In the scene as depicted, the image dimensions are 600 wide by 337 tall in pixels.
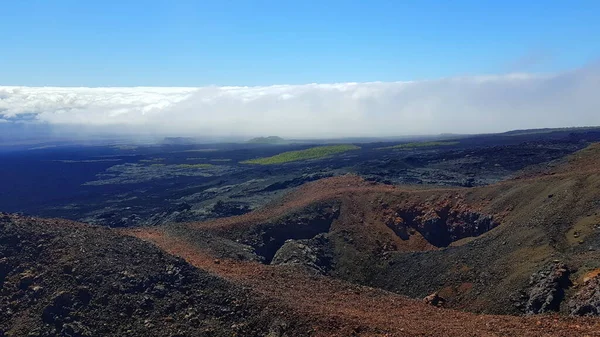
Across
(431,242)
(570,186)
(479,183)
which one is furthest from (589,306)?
(479,183)

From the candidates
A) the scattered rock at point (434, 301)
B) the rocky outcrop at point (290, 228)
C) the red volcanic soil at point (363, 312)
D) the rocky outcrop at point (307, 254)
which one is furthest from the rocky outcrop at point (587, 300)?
the rocky outcrop at point (290, 228)

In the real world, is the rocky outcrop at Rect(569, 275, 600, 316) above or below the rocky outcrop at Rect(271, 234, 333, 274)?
above

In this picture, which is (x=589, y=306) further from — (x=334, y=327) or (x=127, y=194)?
(x=127, y=194)

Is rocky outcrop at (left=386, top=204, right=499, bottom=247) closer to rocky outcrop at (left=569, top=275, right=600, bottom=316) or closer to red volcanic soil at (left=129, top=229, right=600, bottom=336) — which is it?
rocky outcrop at (left=569, top=275, right=600, bottom=316)

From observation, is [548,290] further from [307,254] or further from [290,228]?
[290,228]

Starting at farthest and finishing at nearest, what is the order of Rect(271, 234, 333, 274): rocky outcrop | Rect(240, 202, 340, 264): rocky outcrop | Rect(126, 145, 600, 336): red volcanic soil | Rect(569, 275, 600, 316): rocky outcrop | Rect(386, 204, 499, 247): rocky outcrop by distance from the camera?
Rect(240, 202, 340, 264): rocky outcrop, Rect(386, 204, 499, 247): rocky outcrop, Rect(271, 234, 333, 274): rocky outcrop, Rect(569, 275, 600, 316): rocky outcrop, Rect(126, 145, 600, 336): red volcanic soil

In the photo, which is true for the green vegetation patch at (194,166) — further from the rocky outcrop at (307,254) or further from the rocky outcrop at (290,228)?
the rocky outcrop at (307,254)

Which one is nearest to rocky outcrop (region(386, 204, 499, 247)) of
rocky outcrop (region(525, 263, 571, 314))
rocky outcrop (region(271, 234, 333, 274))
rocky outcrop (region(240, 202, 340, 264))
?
rocky outcrop (region(240, 202, 340, 264))
